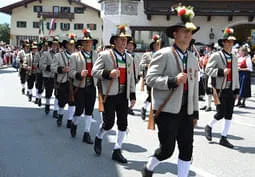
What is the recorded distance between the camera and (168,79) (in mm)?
4137

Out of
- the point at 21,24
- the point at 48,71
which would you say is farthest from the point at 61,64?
the point at 21,24

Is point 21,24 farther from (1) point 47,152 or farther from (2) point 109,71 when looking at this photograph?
(2) point 109,71

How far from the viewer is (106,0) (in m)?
24.8

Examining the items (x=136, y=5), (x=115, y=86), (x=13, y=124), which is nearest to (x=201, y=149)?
(x=115, y=86)

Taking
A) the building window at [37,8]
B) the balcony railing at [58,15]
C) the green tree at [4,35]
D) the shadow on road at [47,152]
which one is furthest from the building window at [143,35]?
the green tree at [4,35]

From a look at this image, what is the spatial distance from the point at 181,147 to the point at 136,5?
20.6 metres

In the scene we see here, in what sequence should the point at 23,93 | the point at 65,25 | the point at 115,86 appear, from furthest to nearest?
the point at 65,25 → the point at 23,93 → the point at 115,86

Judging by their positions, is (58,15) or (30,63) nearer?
(30,63)

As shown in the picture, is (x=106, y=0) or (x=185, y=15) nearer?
(x=185, y=15)

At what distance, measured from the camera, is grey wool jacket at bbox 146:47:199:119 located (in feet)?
13.8

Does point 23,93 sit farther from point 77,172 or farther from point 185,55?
point 185,55

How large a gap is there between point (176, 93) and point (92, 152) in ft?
8.75

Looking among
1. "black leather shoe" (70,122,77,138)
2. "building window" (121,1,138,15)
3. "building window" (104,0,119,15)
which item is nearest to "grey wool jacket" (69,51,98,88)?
"black leather shoe" (70,122,77,138)

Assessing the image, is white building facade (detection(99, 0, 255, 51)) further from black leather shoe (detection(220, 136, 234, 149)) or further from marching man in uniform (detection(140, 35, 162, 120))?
black leather shoe (detection(220, 136, 234, 149))
